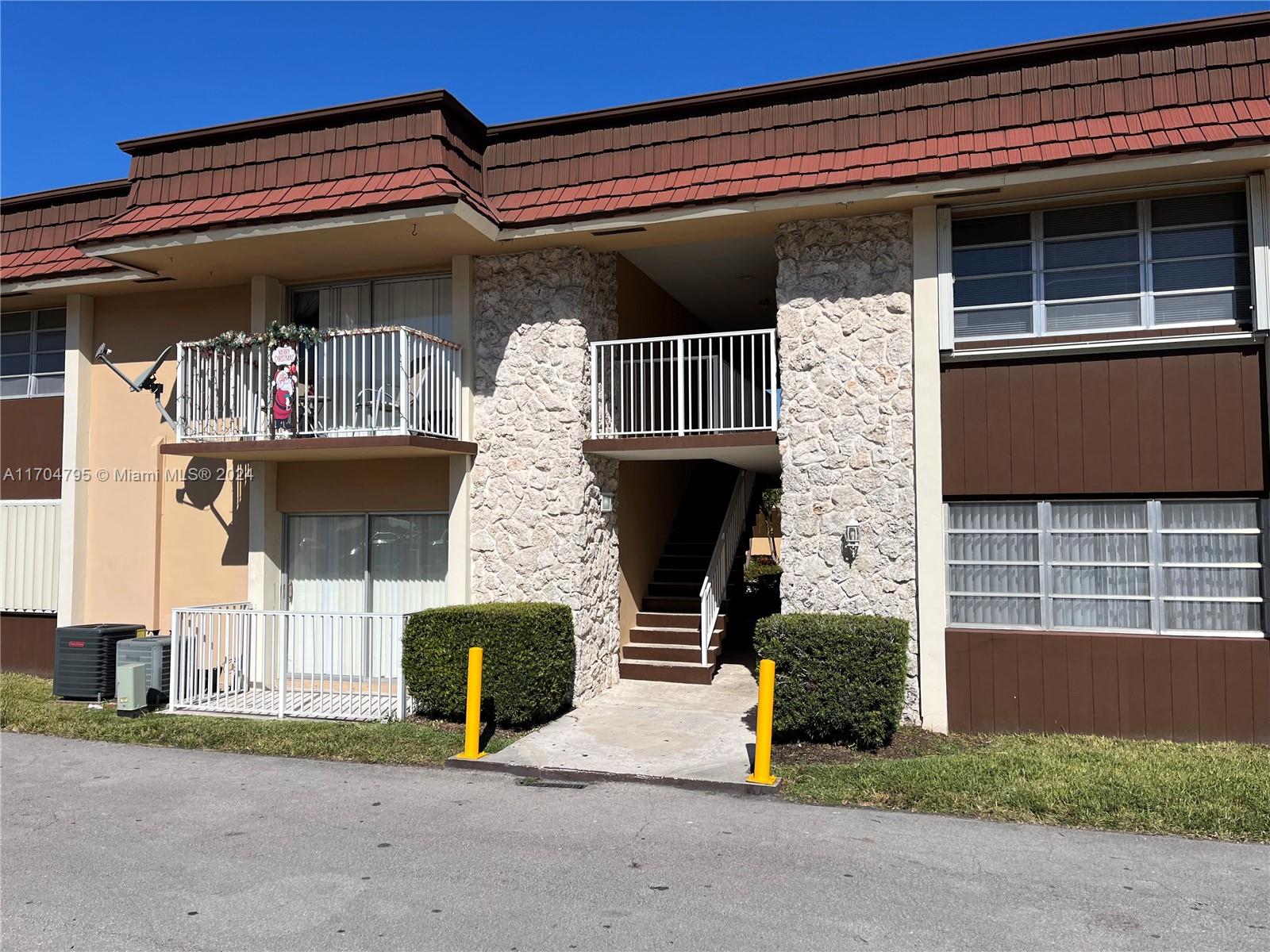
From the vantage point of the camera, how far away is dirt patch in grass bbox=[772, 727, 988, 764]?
8266 mm

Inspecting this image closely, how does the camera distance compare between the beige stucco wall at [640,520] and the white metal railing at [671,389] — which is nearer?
the white metal railing at [671,389]

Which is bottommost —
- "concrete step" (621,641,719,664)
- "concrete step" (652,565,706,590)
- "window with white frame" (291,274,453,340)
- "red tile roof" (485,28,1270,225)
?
"concrete step" (621,641,719,664)

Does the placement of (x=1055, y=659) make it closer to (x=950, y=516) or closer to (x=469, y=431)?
(x=950, y=516)

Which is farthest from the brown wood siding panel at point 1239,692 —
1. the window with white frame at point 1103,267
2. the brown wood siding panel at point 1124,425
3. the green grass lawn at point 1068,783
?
the window with white frame at point 1103,267

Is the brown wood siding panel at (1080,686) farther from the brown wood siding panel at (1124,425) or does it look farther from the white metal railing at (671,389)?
the white metal railing at (671,389)

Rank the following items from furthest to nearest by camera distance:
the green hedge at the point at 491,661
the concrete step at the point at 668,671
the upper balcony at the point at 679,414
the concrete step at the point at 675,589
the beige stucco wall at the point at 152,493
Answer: the concrete step at the point at 675,589
the beige stucco wall at the point at 152,493
the concrete step at the point at 668,671
the upper balcony at the point at 679,414
the green hedge at the point at 491,661

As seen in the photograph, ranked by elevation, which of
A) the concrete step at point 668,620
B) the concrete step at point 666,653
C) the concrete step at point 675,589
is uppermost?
the concrete step at point 675,589

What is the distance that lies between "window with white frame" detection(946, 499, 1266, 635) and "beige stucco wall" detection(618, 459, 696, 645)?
459 centimetres

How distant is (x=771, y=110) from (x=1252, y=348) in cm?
539

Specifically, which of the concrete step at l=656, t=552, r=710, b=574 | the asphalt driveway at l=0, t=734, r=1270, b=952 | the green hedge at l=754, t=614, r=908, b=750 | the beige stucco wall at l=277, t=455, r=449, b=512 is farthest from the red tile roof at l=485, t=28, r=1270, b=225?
the asphalt driveway at l=0, t=734, r=1270, b=952

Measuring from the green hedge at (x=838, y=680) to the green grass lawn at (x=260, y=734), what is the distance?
9.16 feet

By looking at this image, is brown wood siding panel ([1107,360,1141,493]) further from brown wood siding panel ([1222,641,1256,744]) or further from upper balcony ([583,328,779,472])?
upper balcony ([583,328,779,472])

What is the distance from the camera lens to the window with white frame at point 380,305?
11812mm

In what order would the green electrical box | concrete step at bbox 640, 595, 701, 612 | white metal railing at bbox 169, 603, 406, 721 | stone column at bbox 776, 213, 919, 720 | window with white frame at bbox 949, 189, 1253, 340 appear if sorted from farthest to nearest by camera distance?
1. concrete step at bbox 640, 595, 701, 612
2. the green electrical box
3. white metal railing at bbox 169, 603, 406, 721
4. stone column at bbox 776, 213, 919, 720
5. window with white frame at bbox 949, 189, 1253, 340
